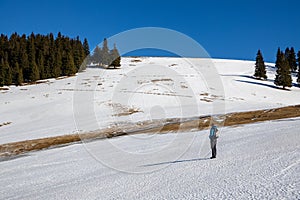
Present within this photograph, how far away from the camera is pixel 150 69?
95625mm

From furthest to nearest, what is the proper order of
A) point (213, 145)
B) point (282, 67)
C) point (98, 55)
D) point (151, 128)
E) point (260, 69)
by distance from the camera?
point (98, 55) → point (260, 69) → point (282, 67) → point (151, 128) → point (213, 145)

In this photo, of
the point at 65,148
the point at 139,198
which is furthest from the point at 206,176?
the point at 65,148

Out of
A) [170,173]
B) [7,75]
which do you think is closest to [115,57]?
[7,75]

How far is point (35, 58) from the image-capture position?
9775 centimetres

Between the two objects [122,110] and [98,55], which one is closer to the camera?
[122,110]

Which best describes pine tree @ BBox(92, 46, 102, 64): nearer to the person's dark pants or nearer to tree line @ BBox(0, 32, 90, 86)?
tree line @ BBox(0, 32, 90, 86)

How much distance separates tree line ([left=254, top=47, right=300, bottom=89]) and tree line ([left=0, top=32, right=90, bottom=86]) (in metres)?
58.8

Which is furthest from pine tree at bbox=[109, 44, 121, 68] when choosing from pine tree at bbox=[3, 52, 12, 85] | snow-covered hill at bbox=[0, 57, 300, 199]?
snow-covered hill at bbox=[0, 57, 300, 199]

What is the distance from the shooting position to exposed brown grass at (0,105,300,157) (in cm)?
2991

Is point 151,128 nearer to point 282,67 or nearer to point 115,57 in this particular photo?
point 282,67

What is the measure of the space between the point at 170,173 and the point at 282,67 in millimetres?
75388

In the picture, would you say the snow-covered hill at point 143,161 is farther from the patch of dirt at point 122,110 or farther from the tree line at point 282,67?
the tree line at point 282,67

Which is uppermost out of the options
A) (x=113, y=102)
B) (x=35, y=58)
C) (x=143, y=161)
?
(x=35, y=58)

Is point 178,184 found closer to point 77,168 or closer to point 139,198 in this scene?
point 139,198
